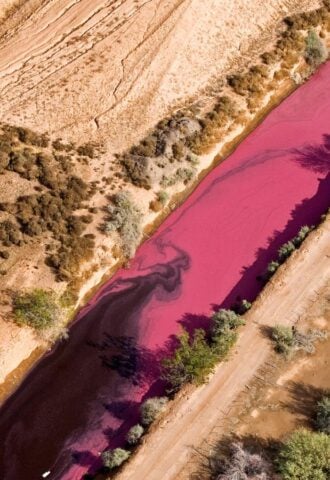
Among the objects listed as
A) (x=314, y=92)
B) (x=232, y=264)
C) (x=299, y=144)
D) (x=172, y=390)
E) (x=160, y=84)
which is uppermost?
(x=314, y=92)

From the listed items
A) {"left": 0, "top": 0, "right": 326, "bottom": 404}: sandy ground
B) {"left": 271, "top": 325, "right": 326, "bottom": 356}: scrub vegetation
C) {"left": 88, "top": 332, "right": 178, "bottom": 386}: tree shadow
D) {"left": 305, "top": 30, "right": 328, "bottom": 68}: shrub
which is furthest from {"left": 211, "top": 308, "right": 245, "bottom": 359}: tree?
{"left": 305, "top": 30, "right": 328, "bottom": 68}: shrub

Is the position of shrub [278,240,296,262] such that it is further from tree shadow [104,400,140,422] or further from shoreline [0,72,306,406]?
tree shadow [104,400,140,422]

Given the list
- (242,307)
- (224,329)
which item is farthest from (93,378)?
(242,307)

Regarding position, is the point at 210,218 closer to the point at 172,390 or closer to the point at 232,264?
the point at 232,264

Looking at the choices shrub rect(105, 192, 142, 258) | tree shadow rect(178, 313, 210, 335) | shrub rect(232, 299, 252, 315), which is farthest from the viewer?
shrub rect(105, 192, 142, 258)

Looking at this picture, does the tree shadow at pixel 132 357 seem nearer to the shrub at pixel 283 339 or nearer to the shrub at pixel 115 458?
the shrub at pixel 115 458

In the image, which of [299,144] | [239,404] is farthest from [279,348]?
[299,144]

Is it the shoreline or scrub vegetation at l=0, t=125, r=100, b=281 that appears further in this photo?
scrub vegetation at l=0, t=125, r=100, b=281
